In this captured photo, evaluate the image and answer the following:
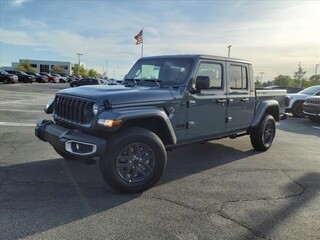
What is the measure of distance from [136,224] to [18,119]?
883 centimetres

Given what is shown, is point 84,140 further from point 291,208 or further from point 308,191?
point 308,191

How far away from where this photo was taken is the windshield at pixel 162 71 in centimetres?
580

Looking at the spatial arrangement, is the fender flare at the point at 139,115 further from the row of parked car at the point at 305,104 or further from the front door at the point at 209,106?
the row of parked car at the point at 305,104

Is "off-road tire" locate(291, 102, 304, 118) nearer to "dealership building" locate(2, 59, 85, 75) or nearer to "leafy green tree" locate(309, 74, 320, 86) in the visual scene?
"leafy green tree" locate(309, 74, 320, 86)

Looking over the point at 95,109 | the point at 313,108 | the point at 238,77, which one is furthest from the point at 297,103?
the point at 95,109

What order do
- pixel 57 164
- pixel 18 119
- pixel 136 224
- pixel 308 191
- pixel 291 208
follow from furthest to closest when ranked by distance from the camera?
pixel 18 119
pixel 57 164
pixel 308 191
pixel 291 208
pixel 136 224

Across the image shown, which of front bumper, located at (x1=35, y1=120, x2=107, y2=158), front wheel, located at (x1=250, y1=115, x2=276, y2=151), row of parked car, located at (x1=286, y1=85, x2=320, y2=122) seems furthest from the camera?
row of parked car, located at (x1=286, y1=85, x2=320, y2=122)

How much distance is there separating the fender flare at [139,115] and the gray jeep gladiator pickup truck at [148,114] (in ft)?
0.04

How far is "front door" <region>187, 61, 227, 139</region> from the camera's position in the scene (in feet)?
18.8

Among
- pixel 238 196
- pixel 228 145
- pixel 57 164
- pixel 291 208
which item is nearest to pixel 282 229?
pixel 291 208

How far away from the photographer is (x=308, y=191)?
17.0ft

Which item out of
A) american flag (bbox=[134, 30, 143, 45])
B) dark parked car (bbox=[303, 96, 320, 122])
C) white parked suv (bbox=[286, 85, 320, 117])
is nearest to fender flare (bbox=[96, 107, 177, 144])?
dark parked car (bbox=[303, 96, 320, 122])

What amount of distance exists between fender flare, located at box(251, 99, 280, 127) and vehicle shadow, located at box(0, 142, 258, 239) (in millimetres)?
1031

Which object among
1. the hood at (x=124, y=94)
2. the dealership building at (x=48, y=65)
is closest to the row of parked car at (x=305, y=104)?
the hood at (x=124, y=94)
